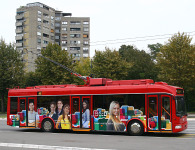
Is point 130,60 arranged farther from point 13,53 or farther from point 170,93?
point 170,93

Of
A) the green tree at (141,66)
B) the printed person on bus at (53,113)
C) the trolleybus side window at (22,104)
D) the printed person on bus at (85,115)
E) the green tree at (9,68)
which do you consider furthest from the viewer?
the green tree at (141,66)

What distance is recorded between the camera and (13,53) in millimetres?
48375

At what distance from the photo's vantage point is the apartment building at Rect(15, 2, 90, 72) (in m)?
83.4

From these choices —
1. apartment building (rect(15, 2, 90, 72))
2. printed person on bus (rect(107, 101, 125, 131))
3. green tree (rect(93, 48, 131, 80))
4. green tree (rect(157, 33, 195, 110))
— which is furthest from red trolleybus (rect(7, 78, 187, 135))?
apartment building (rect(15, 2, 90, 72))

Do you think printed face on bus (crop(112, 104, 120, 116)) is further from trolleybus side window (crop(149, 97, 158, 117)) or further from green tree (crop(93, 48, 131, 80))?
green tree (crop(93, 48, 131, 80))

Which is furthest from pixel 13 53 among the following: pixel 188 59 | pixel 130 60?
pixel 188 59

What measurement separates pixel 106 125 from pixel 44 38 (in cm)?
7356

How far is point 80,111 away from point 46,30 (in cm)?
→ 7416

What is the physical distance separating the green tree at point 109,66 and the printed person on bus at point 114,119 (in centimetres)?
3045

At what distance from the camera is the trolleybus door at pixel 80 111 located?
16469 millimetres

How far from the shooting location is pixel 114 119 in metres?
15.8

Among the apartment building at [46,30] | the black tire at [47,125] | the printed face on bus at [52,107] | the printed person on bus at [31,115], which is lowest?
the black tire at [47,125]

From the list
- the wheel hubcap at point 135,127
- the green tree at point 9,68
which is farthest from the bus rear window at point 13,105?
the green tree at point 9,68

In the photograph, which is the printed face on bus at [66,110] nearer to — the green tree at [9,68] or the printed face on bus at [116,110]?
the printed face on bus at [116,110]
